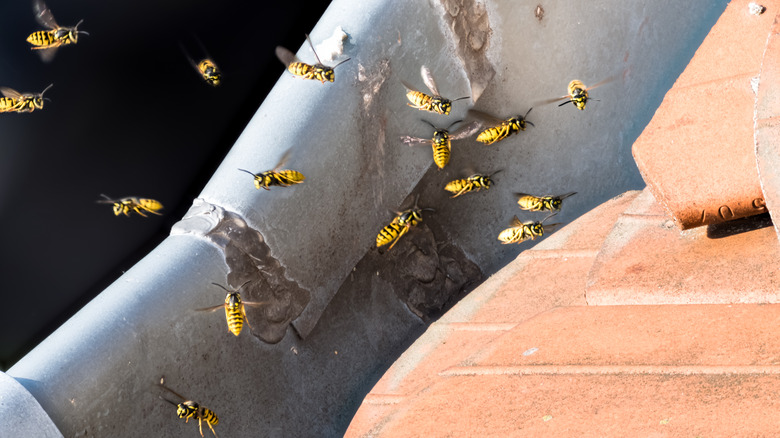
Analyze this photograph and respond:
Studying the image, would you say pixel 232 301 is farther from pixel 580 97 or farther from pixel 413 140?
pixel 580 97

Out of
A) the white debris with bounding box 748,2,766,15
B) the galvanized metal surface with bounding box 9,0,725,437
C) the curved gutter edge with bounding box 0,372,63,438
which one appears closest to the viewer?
the curved gutter edge with bounding box 0,372,63,438

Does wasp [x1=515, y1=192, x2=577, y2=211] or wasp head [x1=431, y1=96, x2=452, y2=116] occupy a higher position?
wasp head [x1=431, y1=96, x2=452, y2=116]

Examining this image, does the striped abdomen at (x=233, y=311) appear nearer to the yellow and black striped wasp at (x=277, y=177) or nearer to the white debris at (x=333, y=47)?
the yellow and black striped wasp at (x=277, y=177)

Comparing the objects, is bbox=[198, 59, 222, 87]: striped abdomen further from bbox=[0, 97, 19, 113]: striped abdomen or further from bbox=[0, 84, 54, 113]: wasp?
bbox=[0, 97, 19, 113]: striped abdomen

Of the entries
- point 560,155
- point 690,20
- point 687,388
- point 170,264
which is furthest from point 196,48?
point 690,20

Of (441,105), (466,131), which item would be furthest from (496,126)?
(441,105)

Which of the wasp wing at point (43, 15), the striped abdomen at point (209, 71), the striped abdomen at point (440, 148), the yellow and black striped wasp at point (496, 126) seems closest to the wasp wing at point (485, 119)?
the yellow and black striped wasp at point (496, 126)

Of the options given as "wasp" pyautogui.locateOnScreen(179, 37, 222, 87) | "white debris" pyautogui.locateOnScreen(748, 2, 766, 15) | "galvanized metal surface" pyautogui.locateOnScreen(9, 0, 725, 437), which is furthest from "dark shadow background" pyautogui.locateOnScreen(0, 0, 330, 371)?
"white debris" pyautogui.locateOnScreen(748, 2, 766, 15)
